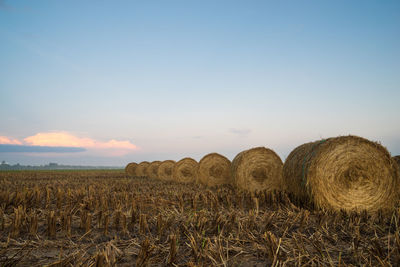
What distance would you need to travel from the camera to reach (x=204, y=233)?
3980 mm

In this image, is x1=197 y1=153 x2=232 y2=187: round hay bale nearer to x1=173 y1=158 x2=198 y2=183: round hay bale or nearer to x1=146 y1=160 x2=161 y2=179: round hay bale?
x1=173 y1=158 x2=198 y2=183: round hay bale

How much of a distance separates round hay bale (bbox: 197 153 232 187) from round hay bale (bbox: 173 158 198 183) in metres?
2.31

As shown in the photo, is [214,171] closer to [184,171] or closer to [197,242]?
[184,171]

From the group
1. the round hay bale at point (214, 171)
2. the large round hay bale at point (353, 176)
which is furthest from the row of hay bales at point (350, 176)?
the round hay bale at point (214, 171)

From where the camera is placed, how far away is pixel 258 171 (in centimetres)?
1037

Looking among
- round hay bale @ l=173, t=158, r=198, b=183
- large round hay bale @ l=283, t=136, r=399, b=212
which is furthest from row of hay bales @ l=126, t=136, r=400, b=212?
round hay bale @ l=173, t=158, r=198, b=183

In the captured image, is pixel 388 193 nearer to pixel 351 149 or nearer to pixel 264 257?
pixel 351 149

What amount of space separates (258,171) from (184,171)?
6336mm

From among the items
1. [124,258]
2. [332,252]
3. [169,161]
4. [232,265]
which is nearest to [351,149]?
[332,252]

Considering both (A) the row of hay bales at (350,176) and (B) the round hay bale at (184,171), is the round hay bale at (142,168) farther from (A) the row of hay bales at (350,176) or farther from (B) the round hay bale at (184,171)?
(A) the row of hay bales at (350,176)

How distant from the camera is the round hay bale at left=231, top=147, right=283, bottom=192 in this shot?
10.3 meters

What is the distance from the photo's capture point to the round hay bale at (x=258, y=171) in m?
10.3

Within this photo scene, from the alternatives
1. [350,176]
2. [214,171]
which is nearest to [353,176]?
[350,176]

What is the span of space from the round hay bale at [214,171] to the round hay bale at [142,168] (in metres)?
11.1
